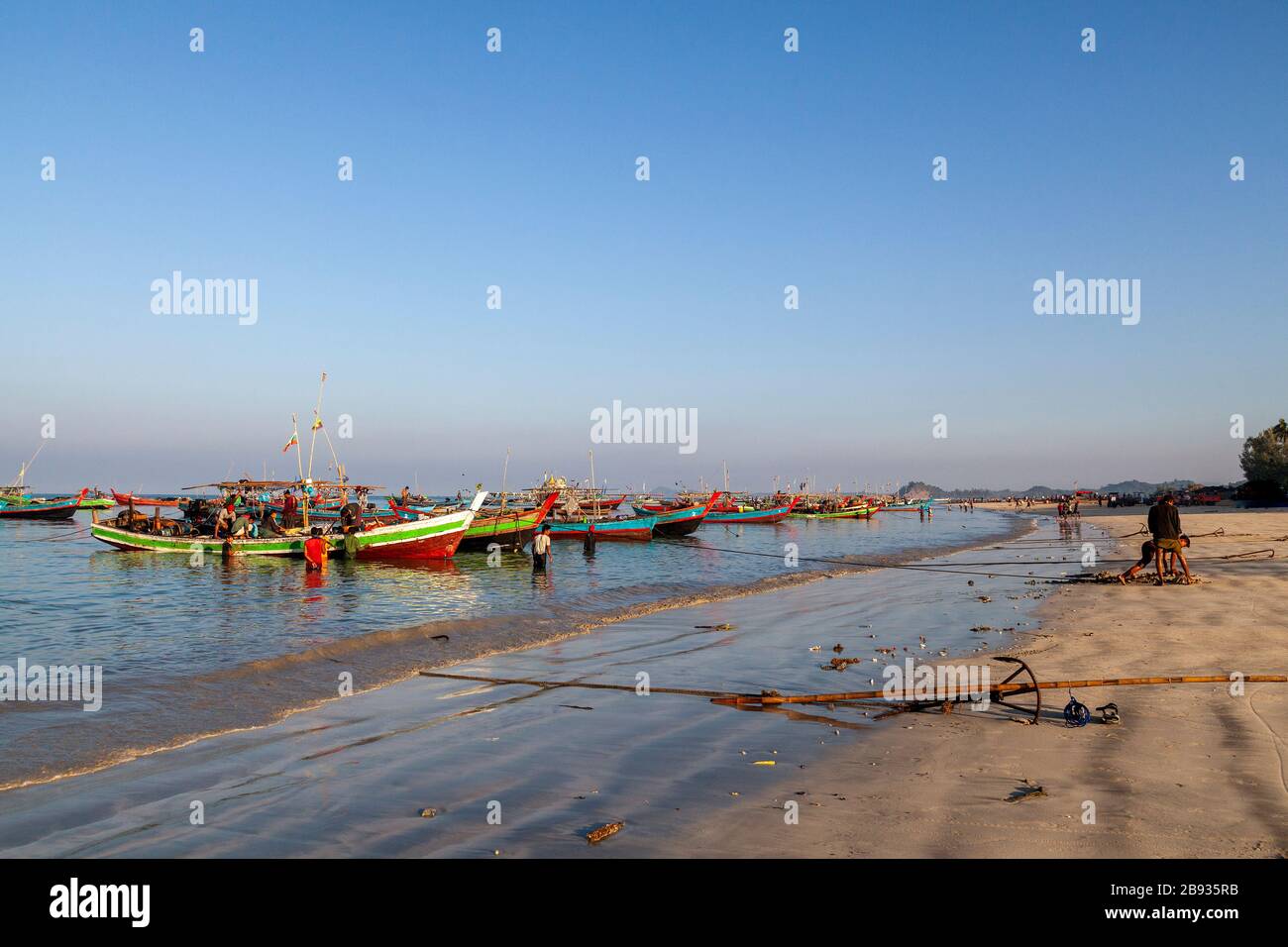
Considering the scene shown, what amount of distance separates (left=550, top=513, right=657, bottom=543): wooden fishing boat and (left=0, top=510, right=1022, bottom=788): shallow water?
8.35 metres

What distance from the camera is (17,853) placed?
5797 mm

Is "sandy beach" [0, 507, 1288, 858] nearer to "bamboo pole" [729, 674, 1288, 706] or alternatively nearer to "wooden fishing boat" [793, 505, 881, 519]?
"bamboo pole" [729, 674, 1288, 706]

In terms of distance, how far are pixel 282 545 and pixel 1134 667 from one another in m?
A: 35.5

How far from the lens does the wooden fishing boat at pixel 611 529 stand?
50.9 metres

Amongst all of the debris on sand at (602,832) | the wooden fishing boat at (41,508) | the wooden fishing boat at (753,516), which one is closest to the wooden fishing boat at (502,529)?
the wooden fishing boat at (753,516)


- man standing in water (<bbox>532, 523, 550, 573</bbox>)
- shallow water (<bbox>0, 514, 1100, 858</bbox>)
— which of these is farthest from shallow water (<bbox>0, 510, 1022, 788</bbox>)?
shallow water (<bbox>0, 514, 1100, 858</bbox>)

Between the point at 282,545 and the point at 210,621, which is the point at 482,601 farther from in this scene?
the point at 282,545

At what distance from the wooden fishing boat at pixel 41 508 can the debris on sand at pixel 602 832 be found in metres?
92.3

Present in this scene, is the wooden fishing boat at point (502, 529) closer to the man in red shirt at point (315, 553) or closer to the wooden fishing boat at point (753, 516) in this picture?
the man in red shirt at point (315, 553)

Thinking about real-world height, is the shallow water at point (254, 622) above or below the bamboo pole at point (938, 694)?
below
